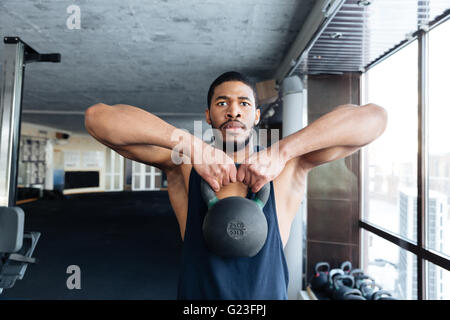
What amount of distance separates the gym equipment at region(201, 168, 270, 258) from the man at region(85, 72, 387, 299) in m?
0.10

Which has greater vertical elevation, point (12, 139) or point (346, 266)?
point (12, 139)

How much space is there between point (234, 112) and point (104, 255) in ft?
11.8

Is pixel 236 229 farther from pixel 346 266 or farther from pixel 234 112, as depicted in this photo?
pixel 346 266

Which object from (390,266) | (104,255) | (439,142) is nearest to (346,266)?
(390,266)

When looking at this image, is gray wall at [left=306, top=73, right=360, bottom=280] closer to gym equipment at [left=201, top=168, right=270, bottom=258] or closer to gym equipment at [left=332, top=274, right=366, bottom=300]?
gym equipment at [left=332, top=274, right=366, bottom=300]

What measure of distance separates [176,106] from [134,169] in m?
7.70

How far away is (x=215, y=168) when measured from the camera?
83cm

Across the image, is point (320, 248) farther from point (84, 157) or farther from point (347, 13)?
point (84, 157)

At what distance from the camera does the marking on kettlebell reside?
2.40 feet

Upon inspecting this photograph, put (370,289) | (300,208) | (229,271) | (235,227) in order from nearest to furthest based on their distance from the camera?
1. (235,227)
2. (229,271)
3. (370,289)
4. (300,208)

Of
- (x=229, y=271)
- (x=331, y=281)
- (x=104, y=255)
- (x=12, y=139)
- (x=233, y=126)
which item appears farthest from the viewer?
(x=104, y=255)

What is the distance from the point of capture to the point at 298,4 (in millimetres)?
2145

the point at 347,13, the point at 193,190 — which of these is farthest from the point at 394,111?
the point at 193,190

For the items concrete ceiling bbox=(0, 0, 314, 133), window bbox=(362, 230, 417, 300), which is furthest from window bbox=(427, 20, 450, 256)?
concrete ceiling bbox=(0, 0, 314, 133)
